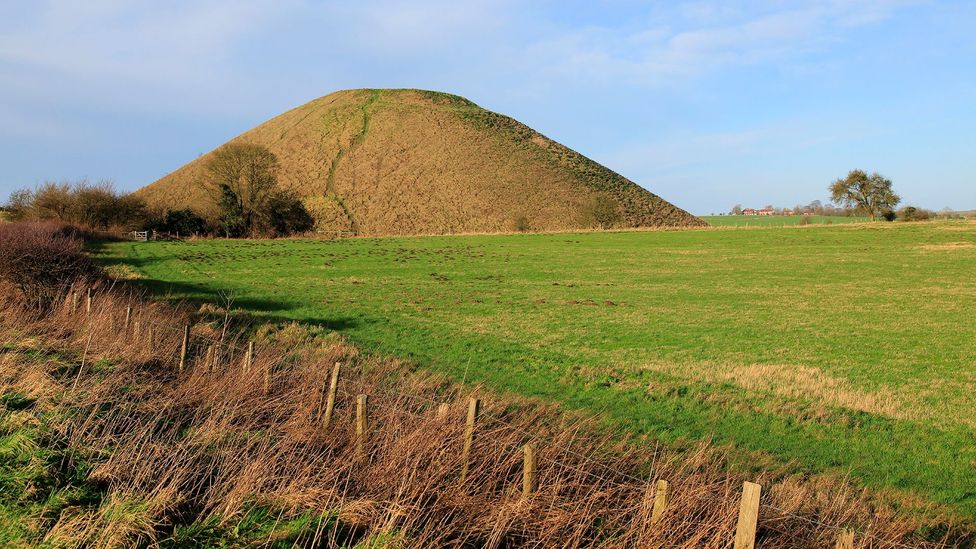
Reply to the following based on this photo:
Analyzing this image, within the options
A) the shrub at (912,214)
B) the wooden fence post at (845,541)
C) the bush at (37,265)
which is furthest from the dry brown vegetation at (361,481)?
the shrub at (912,214)

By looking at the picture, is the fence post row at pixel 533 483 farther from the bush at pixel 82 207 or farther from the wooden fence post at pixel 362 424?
the bush at pixel 82 207

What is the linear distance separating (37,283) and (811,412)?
Result: 22.1 m

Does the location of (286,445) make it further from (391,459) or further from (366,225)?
(366,225)

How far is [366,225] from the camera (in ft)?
289

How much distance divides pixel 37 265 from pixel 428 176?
81535 millimetres

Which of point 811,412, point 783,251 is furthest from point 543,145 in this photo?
point 811,412

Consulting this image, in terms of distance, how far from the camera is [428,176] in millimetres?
100812

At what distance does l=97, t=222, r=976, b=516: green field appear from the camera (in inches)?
463

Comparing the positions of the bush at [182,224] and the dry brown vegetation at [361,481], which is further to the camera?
the bush at [182,224]

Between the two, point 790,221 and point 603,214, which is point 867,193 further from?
point 603,214

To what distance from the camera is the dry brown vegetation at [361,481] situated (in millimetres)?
5734

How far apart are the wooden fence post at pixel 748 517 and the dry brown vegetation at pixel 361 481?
76 cm

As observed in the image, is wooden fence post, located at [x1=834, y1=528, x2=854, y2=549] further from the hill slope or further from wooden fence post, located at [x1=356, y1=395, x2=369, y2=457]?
the hill slope

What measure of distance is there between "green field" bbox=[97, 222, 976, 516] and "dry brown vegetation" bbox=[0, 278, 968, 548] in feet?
9.55
